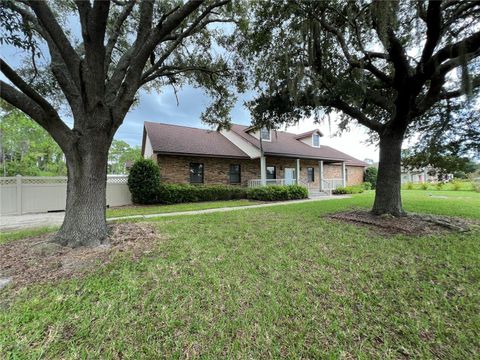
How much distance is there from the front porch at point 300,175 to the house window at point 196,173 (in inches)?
148

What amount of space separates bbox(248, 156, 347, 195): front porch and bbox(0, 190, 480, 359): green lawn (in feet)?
39.4

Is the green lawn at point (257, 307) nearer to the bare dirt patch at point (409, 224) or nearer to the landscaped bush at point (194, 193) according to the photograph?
the bare dirt patch at point (409, 224)

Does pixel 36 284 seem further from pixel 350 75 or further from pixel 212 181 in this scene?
pixel 212 181

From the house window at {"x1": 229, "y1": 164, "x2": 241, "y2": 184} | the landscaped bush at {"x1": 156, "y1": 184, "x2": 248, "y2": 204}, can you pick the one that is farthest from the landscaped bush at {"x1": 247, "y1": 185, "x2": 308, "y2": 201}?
the house window at {"x1": 229, "y1": 164, "x2": 241, "y2": 184}

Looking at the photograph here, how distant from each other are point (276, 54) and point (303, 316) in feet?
21.5

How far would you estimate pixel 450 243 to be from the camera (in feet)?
15.5

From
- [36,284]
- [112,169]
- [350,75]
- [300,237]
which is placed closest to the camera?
[36,284]

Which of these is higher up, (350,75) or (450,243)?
(350,75)

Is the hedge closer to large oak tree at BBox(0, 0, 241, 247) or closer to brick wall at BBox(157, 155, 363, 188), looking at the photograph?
brick wall at BBox(157, 155, 363, 188)

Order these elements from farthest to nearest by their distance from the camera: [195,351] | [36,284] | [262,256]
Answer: [262,256] → [36,284] → [195,351]

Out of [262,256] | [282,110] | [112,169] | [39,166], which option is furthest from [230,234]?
[112,169]

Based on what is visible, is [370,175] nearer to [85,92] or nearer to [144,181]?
[144,181]

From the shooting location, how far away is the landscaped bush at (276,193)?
13055 mm

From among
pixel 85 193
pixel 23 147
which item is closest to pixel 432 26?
pixel 85 193
